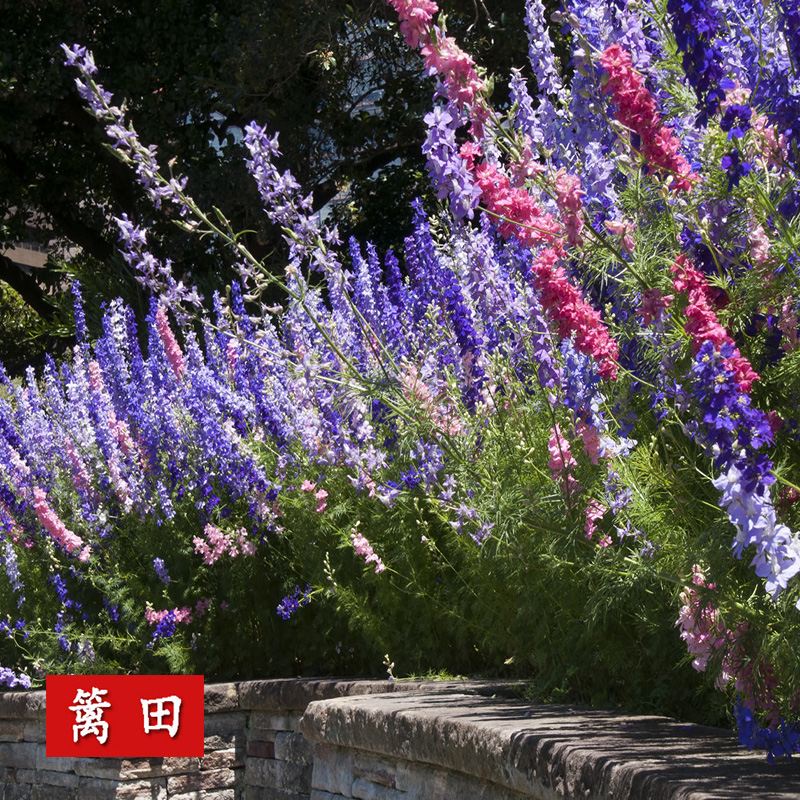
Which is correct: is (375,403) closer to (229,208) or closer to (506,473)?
(506,473)

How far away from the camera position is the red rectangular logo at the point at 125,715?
19.0 ft

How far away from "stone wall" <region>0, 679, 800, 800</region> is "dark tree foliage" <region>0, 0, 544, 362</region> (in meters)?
6.62

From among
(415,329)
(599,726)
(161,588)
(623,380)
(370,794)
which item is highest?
(415,329)

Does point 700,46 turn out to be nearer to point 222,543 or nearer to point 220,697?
point 222,543

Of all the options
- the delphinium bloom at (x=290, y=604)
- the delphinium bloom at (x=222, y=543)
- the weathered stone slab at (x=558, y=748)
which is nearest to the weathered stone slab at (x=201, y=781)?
the delphinium bloom at (x=290, y=604)

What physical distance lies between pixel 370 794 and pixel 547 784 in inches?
61.0

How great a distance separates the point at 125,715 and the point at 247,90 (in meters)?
7.86

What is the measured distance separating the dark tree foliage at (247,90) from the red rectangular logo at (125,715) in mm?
6335

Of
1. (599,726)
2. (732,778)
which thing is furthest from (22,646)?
(732,778)

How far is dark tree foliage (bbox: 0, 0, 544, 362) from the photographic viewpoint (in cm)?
1176

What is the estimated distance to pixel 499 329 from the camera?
14.3ft

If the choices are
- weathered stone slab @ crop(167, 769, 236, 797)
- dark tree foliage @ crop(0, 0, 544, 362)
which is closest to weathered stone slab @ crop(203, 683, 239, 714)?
weathered stone slab @ crop(167, 769, 236, 797)

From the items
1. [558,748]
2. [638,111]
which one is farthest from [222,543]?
[638,111]

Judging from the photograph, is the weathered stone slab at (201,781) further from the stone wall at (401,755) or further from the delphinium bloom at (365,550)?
the delphinium bloom at (365,550)
